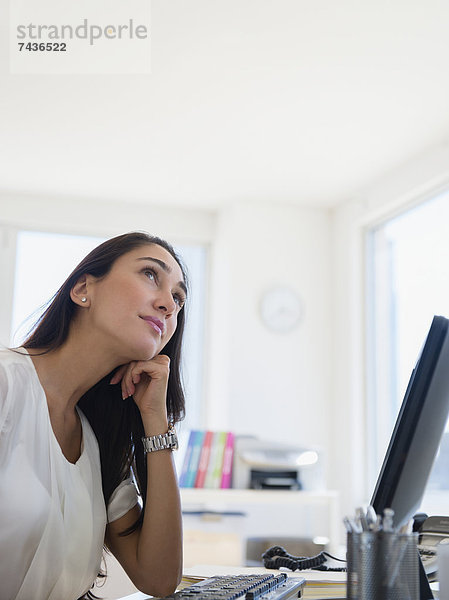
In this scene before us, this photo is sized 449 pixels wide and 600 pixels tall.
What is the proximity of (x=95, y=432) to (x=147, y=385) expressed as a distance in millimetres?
147

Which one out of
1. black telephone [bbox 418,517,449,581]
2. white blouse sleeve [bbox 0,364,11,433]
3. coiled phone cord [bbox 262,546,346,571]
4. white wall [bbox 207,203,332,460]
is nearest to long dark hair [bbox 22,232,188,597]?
white blouse sleeve [bbox 0,364,11,433]

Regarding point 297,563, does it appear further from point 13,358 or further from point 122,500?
point 13,358

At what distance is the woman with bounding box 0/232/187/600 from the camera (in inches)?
45.7

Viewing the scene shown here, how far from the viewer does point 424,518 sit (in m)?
1.38

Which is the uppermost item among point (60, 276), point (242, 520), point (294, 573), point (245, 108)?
point (245, 108)

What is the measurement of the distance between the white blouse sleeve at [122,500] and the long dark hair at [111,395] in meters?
0.01

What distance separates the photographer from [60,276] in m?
4.69

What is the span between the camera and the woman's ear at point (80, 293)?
4.44 ft

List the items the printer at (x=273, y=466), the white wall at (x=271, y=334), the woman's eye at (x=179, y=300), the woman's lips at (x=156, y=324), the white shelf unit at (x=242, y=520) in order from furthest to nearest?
the white wall at (x=271, y=334) → the printer at (x=273, y=466) → the white shelf unit at (x=242, y=520) → the woman's eye at (x=179, y=300) → the woman's lips at (x=156, y=324)

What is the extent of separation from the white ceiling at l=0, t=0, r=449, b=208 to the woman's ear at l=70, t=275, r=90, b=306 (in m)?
1.61

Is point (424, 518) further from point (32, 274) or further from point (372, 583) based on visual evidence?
point (32, 274)

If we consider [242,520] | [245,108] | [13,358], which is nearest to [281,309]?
[242,520]

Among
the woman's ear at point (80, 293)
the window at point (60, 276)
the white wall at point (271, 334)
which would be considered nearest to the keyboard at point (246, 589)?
the woman's ear at point (80, 293)

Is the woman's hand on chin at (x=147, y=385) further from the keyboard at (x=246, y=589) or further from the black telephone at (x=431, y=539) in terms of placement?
the black telephone at (x=431, y=539)
